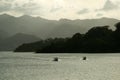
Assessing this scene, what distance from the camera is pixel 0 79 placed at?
311 ft

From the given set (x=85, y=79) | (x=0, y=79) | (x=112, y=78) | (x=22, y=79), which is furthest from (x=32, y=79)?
(x=112, y=78)

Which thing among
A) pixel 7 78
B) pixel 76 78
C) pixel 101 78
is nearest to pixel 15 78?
pixel 7 78

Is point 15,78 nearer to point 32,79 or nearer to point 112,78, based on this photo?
point 32,79

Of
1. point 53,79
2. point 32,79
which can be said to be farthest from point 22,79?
point 53,79

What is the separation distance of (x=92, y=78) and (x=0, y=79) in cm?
2411

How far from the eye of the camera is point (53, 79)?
307 ft

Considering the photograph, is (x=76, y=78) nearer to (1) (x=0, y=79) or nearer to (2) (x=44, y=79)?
(2) (x=44, y=79)

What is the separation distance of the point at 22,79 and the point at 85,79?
16789 millimetres

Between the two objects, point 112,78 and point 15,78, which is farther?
point 15,78

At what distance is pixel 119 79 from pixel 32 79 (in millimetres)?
22865

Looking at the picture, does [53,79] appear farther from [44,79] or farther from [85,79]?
[85,79]

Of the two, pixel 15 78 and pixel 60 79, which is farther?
pixel 15 78

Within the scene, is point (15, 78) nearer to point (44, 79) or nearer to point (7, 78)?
point (7, 78)

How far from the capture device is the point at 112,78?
9231cm
